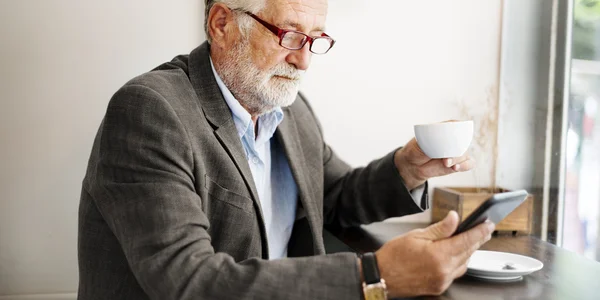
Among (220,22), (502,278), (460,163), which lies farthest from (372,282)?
(220,22)

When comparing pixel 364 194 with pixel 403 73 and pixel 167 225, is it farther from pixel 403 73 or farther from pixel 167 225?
pixel 167 225

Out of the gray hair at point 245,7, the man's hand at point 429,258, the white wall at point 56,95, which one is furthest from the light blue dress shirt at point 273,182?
the man's hand at point 429,258

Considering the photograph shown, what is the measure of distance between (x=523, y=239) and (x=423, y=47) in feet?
2.33

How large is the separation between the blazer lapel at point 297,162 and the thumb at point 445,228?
57 cm

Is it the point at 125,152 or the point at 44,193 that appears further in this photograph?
the point at 44,193

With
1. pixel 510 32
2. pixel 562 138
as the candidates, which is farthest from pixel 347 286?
pixel 510 32

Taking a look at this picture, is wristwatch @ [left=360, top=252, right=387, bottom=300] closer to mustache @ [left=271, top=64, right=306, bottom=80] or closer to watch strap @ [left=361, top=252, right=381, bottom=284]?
watch strap @ [left=361, top=252, right=381, bottom=284]

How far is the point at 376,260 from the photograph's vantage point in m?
1.02

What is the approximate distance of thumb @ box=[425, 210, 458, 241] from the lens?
3.24 ft

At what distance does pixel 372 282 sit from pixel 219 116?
535mm

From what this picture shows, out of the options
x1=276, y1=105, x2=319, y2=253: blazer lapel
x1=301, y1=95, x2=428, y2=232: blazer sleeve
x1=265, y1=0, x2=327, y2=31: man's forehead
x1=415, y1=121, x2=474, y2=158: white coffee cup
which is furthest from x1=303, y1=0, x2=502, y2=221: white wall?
x1=415, y1=121, x2=474, y2=158: white coffee cup

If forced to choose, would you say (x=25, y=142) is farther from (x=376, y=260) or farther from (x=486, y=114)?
(x=486, y=114)

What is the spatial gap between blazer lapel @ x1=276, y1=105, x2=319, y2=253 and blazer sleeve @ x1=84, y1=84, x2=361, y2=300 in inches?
17.1

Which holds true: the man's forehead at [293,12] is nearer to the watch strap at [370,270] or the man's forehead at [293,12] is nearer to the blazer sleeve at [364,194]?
the blazer sleeve at [364,194]
